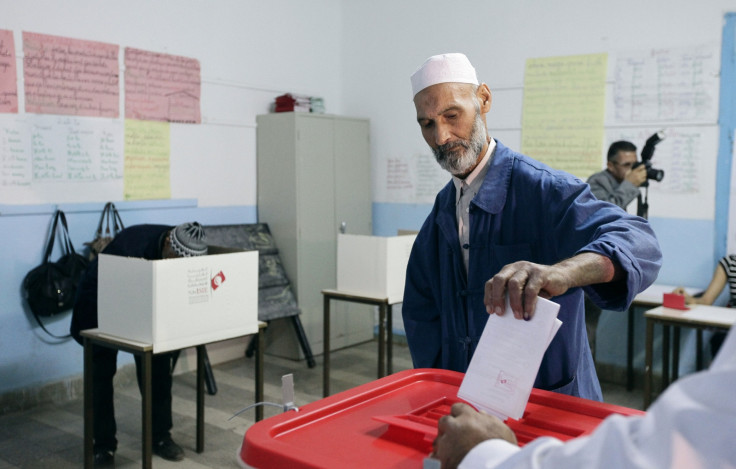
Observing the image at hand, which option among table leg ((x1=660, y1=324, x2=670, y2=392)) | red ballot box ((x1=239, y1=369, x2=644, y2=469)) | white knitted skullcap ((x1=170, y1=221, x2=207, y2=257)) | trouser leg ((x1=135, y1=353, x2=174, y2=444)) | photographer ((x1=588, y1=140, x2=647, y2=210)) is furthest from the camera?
photographer ((x1=588, y1=140, x2=647, y2=210))

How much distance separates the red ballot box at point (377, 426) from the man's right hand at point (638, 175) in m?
3.63

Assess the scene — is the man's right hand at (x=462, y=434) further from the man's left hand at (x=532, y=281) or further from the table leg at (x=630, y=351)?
the table leg at (x=630, y=351)

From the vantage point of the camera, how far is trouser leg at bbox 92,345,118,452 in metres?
3.25

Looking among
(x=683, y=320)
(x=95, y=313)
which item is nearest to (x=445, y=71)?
(x=95, y=313)

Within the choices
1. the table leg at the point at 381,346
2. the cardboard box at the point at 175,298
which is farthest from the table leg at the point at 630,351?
the cardboard box at the point at 175,298

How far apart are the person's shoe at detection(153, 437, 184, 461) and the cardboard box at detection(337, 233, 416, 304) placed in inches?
55.1

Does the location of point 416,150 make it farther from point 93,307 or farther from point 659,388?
point 93,307

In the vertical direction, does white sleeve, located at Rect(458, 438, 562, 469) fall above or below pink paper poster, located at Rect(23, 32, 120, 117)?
below

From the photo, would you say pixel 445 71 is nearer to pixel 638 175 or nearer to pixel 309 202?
pixel 638 175

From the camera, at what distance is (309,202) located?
5355 millimetres

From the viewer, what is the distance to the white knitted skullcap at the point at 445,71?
1.80 meters

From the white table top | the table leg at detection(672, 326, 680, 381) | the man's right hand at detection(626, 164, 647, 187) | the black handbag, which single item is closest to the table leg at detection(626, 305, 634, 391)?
the table leg at detection(672, 326, 680, 381)

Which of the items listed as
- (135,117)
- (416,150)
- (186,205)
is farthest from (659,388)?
(135,117)

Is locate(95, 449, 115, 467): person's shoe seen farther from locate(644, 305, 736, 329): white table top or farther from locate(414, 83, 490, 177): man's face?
locate(644, 305, 736, 329): white table top
